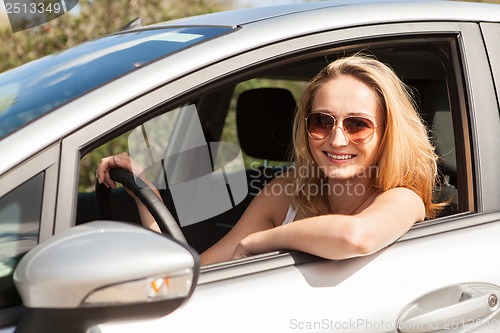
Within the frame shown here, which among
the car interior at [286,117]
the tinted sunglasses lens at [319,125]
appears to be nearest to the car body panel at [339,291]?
the car interior at [286,117]

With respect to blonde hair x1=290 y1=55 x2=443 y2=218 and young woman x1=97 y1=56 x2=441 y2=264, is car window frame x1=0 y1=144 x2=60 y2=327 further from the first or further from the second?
blonde hair x1=290 y1=55 x2=443 y2=218

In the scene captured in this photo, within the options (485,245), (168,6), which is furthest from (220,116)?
(168,6)

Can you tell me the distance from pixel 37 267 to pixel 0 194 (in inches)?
8.1

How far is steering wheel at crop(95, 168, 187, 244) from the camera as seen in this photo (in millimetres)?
1933

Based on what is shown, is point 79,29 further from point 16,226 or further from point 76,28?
point 16,226

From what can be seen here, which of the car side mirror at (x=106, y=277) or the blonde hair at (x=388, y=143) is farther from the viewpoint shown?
the blonde hair at (x=388, y=143)

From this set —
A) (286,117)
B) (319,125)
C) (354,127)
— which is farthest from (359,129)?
(286,117)

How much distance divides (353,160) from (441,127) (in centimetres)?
65

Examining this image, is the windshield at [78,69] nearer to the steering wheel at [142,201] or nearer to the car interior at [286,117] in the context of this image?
the car interior at [286,117]

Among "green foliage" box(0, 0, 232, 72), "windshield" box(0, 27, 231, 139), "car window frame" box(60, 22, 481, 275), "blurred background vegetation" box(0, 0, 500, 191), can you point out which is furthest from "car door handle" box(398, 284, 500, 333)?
"green foliage" box(0, 0, 232, 72)

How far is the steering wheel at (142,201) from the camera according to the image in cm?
193

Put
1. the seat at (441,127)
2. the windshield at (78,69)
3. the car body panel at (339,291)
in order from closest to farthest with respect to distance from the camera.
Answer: the car body panel at (339,291), the windshield at (78,69), the seat at (441,127)

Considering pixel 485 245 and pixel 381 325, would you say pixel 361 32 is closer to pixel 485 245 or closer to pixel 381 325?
pixel 485 245

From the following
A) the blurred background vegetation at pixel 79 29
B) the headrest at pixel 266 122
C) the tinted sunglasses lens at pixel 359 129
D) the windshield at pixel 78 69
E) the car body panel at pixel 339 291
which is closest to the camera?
the car body panel at pixel 339 291
